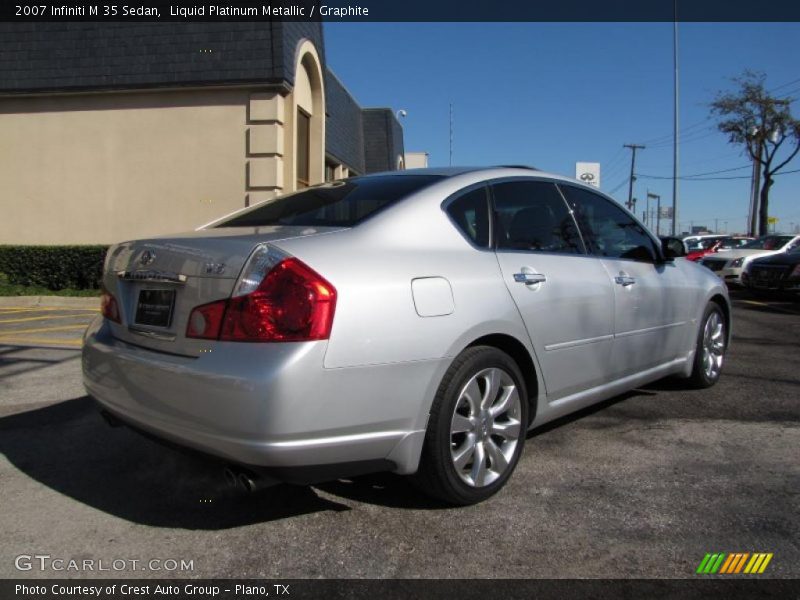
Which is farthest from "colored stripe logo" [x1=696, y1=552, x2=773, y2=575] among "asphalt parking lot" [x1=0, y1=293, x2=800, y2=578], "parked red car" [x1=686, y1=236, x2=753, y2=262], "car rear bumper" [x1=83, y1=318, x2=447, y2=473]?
"parked red car" [x1=686, y1=236, x2=753, y2=262]

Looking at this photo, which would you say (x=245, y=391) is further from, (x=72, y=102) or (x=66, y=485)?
(x=72, y=102)

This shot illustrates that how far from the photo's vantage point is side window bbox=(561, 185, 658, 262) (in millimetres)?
4012

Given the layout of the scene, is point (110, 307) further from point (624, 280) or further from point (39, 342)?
point (39, 342)

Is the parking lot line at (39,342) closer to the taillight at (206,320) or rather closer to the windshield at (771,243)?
the taillight at (206,320)

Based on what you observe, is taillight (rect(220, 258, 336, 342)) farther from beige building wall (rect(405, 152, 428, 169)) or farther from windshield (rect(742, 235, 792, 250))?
beige building wall (rect(405, 152, 428, 169))

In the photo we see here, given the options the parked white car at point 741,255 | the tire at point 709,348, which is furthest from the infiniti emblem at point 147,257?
the parked white car at point 741,255

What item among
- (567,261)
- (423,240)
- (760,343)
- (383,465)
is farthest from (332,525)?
(760,343)

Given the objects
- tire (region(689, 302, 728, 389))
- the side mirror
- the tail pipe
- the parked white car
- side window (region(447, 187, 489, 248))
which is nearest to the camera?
the tail pipe

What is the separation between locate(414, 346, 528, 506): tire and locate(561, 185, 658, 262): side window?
128 cm

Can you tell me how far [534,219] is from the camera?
366 cm

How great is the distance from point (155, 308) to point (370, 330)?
0.96 m

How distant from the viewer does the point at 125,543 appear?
2.69m

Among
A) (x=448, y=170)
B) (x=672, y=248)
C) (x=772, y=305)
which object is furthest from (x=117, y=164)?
(x=772, y=305)

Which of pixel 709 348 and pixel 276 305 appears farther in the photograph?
pixel 709 348
